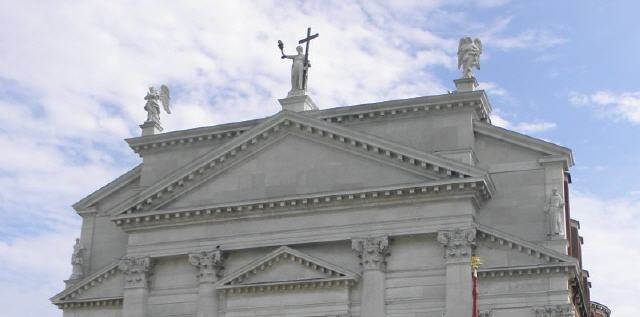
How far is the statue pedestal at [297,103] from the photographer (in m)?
42.2

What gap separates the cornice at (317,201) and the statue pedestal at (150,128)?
4825mm

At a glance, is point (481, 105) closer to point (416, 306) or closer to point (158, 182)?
point (416, 306)

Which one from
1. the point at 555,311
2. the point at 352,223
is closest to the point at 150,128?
the point at 352,223

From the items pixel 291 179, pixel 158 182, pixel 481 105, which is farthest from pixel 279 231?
pixel 481 105

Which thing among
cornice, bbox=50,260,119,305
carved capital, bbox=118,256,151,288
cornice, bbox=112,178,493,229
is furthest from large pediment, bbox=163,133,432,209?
cornice, bbox=50,260,119,305

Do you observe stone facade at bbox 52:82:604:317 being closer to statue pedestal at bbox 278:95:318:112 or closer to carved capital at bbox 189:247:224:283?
carved capital at bbox 189:247:224:283

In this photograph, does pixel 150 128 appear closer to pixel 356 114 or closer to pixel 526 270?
pixel 356 114

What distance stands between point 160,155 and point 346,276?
36.2ft

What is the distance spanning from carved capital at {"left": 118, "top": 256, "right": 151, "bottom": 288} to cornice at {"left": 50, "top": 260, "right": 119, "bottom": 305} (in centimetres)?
83

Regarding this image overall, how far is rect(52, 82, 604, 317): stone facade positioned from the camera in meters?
37.2

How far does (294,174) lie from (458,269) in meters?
7.48

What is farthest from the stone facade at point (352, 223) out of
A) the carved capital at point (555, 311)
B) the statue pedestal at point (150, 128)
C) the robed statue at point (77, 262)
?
the statue pedestal at point (150, 128)

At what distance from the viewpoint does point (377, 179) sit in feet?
128

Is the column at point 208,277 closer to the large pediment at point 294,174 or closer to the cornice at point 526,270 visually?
the large pediment at point 294,174
